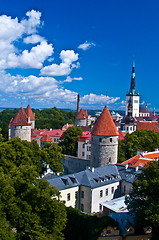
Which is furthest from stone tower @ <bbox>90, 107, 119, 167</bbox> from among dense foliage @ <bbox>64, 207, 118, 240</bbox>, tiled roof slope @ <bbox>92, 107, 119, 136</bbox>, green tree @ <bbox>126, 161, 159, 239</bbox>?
green tree @ <bbox>126, 161, 159, 239</bbox>

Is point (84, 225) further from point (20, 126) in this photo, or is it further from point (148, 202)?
point (20, 126)

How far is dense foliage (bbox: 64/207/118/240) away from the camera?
19.4m

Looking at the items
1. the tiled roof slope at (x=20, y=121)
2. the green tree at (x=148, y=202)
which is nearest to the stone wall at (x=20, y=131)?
the tiled roof slope at (x=20, y=121)

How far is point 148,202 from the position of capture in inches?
722

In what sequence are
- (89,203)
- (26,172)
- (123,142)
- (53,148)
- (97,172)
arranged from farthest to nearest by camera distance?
(123,142) → (53,148) → (97,172) → (89,203) → (26,172)

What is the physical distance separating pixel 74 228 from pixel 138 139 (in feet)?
84.1

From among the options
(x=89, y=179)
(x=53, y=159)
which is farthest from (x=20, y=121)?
(x=89, y=179)

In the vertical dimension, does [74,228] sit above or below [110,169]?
below

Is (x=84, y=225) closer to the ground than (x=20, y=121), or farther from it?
closer to the ground

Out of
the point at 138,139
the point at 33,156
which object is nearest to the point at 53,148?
the point at 33,156

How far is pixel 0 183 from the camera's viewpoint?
17094mm

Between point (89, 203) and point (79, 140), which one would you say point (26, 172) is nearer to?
point (89, 203)

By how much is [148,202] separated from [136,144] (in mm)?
24534

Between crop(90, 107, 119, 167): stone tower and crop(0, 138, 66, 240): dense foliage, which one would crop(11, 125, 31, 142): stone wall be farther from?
crop(0, 138, 66, 240): dense foliage
